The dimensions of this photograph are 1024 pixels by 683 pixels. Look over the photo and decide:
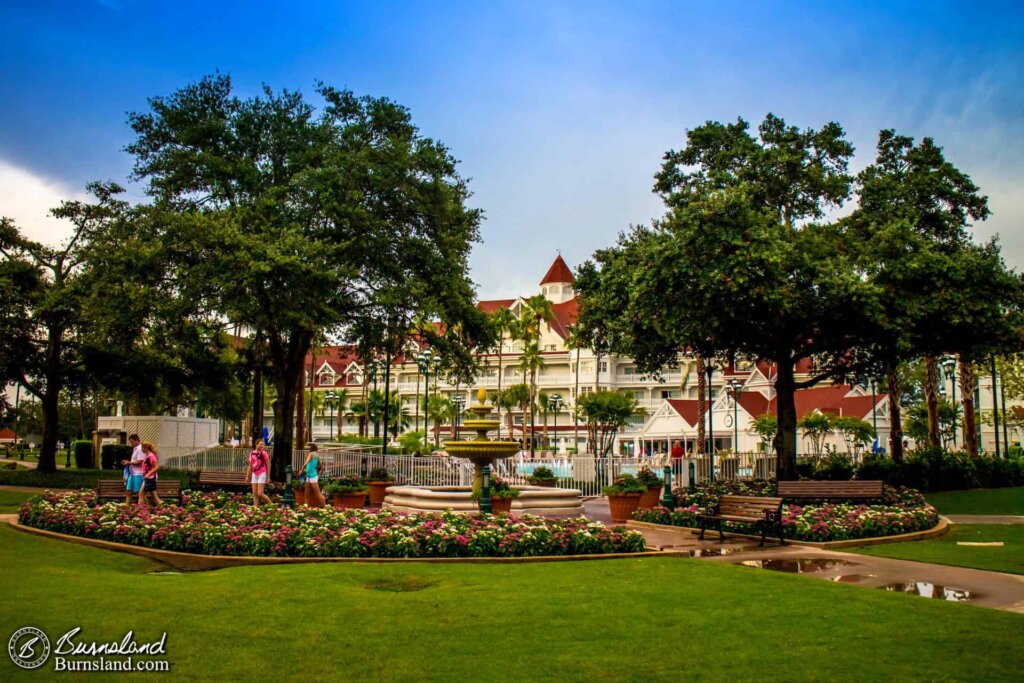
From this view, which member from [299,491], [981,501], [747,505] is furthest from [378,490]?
[981,501]

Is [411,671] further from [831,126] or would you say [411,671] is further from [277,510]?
[831,126]

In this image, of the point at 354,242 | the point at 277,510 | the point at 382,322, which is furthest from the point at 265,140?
the point at 277,510

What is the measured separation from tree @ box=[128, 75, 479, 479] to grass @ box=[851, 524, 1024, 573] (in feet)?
59.2

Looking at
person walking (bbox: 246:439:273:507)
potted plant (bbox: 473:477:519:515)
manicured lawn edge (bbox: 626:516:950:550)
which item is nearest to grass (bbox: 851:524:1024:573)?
manicured lawn edge (bbox: 626:516:950:550)

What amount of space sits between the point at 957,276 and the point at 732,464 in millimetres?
12474

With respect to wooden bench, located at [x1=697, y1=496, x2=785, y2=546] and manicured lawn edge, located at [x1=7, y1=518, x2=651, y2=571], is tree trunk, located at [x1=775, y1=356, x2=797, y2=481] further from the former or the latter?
manicured lawn edge, located at [x1=7, y1=518, x2=651, y2=571]

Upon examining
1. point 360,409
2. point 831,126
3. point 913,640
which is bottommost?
point 913,640

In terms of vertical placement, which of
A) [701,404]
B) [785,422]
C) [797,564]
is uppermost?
[701,404]

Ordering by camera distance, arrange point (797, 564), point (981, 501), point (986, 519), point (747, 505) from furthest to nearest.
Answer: point (981, 501) < point (986, 519) < point (747, 505) < point (797, 564)

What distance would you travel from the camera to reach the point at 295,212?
3084 cm

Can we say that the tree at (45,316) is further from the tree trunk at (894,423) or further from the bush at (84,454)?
the tree trunk at (894,423)

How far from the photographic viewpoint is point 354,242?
30641 mm

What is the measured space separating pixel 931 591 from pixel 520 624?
583cm

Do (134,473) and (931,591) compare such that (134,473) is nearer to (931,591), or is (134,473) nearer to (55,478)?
(55,478)
